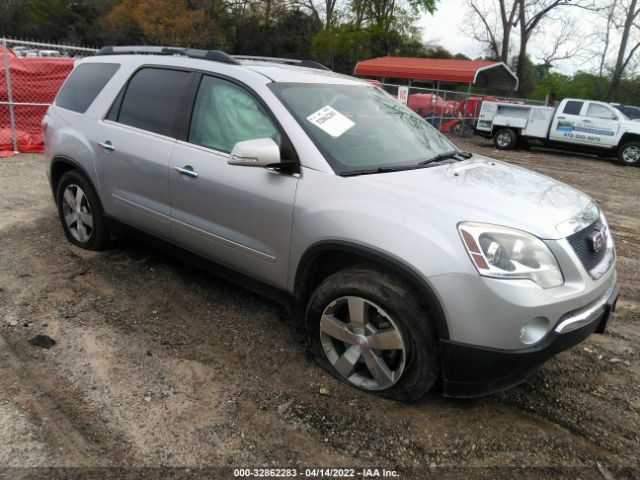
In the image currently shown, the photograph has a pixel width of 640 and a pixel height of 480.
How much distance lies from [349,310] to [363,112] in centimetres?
146

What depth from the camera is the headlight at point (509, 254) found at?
2275 mm

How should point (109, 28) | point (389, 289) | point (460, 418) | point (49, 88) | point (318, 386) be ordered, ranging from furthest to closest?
1. point (109, 28)
2. point (49, 88)
3. point (318, 386)
4. point (460, 418)
5. point (389, 289)

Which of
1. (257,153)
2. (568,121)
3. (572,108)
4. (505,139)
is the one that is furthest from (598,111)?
(257,153)

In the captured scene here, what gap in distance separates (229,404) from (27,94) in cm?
915

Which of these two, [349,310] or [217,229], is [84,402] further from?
[349,310]

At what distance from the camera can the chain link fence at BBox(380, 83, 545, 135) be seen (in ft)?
61.6

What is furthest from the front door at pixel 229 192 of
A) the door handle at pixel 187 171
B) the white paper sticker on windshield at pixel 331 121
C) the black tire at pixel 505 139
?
the black tire at pixel 505 139

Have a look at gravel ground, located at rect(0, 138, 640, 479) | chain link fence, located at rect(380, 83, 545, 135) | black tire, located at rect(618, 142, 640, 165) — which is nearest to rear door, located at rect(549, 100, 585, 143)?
black tire, located at rect(618, 142, 640, 165)

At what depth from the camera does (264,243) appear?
3.04 meters

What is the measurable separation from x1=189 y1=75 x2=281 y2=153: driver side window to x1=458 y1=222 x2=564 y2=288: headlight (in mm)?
1325

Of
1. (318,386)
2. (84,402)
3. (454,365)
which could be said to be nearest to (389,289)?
(454,365)

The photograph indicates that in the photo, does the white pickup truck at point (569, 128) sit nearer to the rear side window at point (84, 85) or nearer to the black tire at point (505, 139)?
the black tire at point (505, 139)

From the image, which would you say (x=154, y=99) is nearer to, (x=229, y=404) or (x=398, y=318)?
(x=229, y=404)
